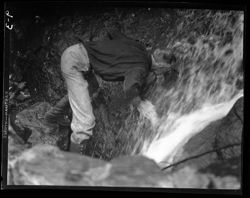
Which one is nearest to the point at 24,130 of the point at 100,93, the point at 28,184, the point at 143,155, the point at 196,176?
the point at 28,184

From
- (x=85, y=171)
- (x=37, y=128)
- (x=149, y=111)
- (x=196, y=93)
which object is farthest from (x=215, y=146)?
(x=37, y=128)

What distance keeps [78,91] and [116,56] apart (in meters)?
0.39

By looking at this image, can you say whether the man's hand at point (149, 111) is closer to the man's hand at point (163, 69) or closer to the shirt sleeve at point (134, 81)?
the shirt sleeve at point (134, 81)

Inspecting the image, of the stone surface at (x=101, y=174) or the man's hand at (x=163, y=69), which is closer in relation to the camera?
the stone surface at (x=101, y=174)

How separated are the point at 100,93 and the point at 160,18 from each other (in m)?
0.73

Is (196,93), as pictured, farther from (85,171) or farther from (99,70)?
(85,171)

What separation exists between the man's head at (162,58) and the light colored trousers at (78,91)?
0.51m

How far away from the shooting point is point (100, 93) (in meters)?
3.21

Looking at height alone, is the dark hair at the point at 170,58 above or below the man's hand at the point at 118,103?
above

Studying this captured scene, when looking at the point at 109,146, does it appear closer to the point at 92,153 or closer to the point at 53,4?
the point at 92,153

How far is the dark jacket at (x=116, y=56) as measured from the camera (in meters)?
3.19

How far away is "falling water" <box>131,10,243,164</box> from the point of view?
317 centimetres

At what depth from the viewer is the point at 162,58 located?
10.6ft

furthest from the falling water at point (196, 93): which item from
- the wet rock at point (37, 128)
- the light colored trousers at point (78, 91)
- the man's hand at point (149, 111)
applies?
the wet rock at point (37, 128)
